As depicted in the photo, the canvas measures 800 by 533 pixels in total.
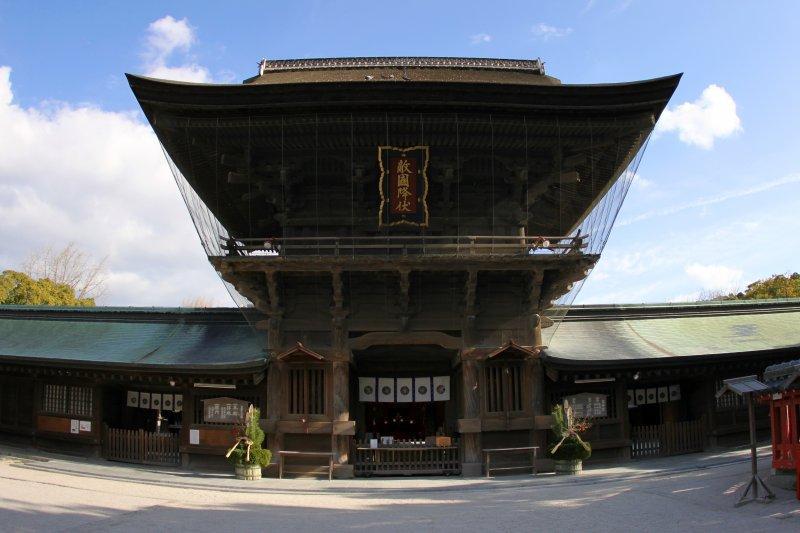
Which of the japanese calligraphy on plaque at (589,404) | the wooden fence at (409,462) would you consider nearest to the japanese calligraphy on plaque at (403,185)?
the wooden fence at (409,462)

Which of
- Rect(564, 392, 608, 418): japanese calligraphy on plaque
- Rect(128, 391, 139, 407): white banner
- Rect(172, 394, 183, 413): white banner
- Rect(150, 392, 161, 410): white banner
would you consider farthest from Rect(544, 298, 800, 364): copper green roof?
Rect(128, 391, 139, 407): white banner

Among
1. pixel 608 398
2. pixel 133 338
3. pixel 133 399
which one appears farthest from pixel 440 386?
pixel 133 338

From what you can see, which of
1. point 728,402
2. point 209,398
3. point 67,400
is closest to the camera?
point 209,398

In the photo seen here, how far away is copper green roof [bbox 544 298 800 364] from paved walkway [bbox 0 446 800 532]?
3.45m

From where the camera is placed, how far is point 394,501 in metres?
14.5

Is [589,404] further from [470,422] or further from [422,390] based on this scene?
[422,390]

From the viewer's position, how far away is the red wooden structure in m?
13.4

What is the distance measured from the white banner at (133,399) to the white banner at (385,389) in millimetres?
8848

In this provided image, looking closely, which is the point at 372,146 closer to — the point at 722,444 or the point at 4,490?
the point at 4,490

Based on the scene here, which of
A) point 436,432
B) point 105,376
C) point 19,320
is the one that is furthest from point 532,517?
point 19,320

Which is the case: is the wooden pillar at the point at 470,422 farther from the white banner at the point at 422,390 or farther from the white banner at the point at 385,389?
the white banner at the point at 385,389

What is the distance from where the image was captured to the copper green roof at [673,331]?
65.1 feet

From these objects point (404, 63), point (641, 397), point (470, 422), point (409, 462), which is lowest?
point (409, 462)

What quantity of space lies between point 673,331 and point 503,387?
7.86 m
